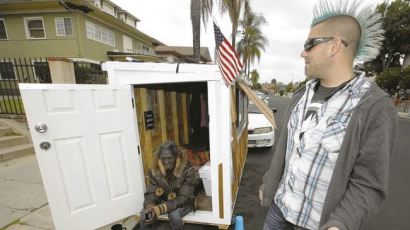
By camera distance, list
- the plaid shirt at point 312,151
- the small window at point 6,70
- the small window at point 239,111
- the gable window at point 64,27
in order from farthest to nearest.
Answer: the gable window at point 64,27 → the small window at point 6,70 → the small window at point 239,111 → the plaid shirt at point 312,151

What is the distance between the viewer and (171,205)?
109 inches

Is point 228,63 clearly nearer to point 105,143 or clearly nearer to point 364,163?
point 364,163

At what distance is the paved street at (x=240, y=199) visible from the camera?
3.12m

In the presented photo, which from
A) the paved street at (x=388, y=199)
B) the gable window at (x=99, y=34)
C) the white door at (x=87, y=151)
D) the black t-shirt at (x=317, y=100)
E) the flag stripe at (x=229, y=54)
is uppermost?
the gable window at (x=99, y=34)

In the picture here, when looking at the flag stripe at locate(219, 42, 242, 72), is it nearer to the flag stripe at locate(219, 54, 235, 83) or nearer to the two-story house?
the flag stripe at locate(219, 54, 235, 83)

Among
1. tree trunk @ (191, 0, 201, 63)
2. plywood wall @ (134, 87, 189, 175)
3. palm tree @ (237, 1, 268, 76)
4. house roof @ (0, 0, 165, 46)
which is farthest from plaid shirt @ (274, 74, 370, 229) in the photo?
palm tree @ (237, 1, 268, 76)

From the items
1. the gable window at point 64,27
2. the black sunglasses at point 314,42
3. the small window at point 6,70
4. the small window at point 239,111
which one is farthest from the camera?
the gable window at point 64,27

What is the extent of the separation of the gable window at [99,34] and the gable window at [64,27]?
955 millimetres

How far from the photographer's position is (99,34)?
48.6 feet

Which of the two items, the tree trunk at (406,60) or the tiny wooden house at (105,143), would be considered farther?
the tree trunk at (406,60)

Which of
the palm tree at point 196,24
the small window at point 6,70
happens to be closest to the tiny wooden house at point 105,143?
the palm tree at point 196,24

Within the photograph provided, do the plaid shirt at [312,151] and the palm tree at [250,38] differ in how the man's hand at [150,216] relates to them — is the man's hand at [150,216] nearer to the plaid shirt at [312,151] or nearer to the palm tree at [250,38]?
the plaid shirt at [312,151]

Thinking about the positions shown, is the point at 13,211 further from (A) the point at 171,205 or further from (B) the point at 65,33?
(B) the point at 65,33

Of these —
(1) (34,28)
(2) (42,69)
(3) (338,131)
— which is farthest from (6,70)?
(1) (34,28)
